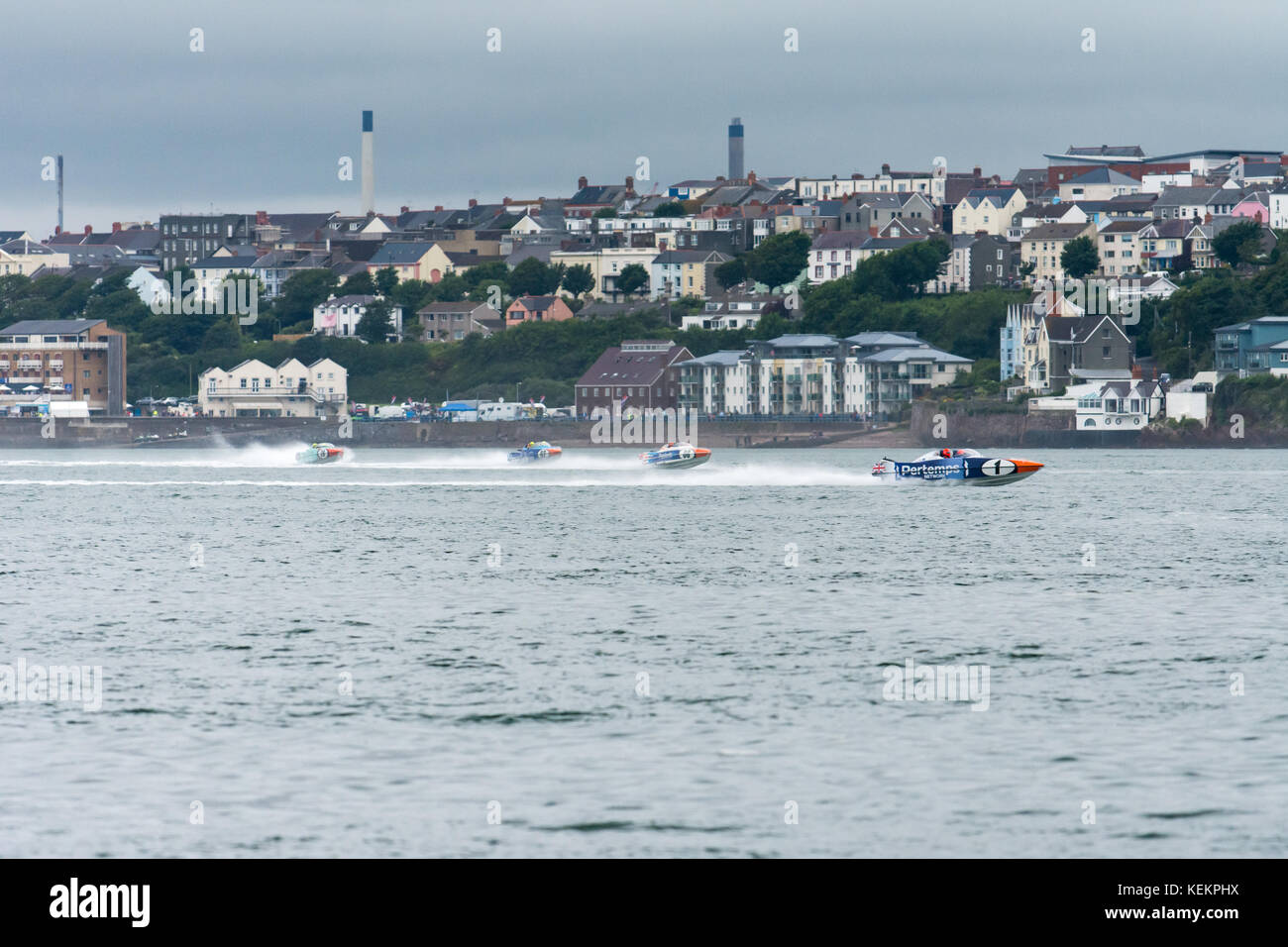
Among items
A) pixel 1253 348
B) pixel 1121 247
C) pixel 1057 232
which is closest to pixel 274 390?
pixel 1057 232

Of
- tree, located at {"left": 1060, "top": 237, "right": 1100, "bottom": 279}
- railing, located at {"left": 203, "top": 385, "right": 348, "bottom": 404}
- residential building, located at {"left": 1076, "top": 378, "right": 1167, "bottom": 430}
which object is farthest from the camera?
tree, located at {"left": 1060, "top": 237, "right": 1100, "bottom": 279}

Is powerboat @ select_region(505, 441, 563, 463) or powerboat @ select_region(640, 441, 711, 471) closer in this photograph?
powerboat @ select_region(640, 441, 711, 471)

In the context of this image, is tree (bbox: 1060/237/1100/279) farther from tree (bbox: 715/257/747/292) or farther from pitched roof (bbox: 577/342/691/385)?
tree (bbox: 715/257/747/292)

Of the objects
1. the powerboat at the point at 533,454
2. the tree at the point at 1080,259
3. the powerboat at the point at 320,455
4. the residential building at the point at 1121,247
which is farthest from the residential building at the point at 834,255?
the powerboat at the point at 320,455

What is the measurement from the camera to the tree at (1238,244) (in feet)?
528

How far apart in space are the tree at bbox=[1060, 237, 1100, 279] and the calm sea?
119410 millimetres

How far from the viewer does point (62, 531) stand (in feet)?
197

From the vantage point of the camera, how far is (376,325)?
194 metres

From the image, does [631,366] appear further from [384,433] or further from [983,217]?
[983,217]

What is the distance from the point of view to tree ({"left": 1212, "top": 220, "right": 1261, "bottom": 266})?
161 m

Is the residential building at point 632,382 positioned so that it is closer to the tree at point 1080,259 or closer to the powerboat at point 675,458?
the tree at point 1080,259

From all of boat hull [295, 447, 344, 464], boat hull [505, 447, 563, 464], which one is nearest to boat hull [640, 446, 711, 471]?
boat hull [295, 447, 344, 464]

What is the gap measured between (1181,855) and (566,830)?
18.1ft

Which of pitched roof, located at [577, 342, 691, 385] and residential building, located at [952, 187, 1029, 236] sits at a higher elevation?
residential building, located at [952, 187, 1029, 236]
